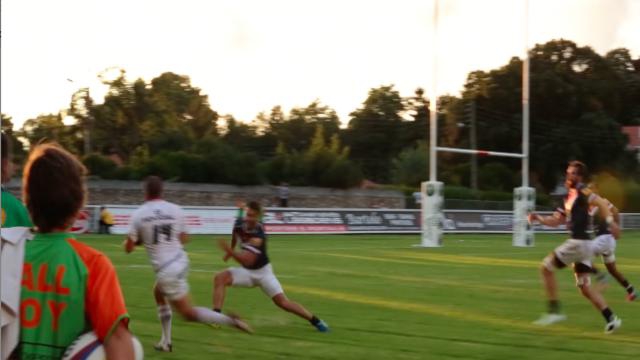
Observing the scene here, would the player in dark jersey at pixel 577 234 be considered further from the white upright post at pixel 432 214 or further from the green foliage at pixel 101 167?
the green foliage at pixel 101 167

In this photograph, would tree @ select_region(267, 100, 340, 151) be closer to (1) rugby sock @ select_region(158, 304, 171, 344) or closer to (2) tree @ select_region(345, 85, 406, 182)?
(2) tree @ select_region(345, 85, 406, 182)

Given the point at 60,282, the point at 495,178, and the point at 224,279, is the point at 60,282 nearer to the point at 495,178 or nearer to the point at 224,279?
the point at 224,279

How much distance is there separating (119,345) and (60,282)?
270 mm

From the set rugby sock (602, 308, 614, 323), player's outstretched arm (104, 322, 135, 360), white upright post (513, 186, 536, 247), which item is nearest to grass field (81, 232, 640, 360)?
rugby sock (602, 308, 614, 323)

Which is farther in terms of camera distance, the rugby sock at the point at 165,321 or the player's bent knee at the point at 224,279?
the player's bent knee at the point at 224,279

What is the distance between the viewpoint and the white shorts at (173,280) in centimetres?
954

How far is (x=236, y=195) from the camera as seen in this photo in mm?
50312

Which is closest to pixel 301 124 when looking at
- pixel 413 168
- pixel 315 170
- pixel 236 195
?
pixel 413 168

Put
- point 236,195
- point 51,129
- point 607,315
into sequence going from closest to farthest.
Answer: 1. point 607,315
2. point 236,195
3. point 51,129

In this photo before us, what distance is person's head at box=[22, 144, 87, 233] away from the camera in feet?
9.76

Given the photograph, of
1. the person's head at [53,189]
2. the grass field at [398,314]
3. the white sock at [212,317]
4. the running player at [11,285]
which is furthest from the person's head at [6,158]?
the grass field at [398,314]

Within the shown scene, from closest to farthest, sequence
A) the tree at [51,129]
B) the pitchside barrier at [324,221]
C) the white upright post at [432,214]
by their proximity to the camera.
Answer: the white upright post at [432,214]
the pitchside barrier at [324,221]
the tree at [51,129]

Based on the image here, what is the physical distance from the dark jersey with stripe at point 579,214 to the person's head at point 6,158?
9.19 meters

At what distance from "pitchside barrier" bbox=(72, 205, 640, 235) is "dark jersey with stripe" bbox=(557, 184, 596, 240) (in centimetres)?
2067
